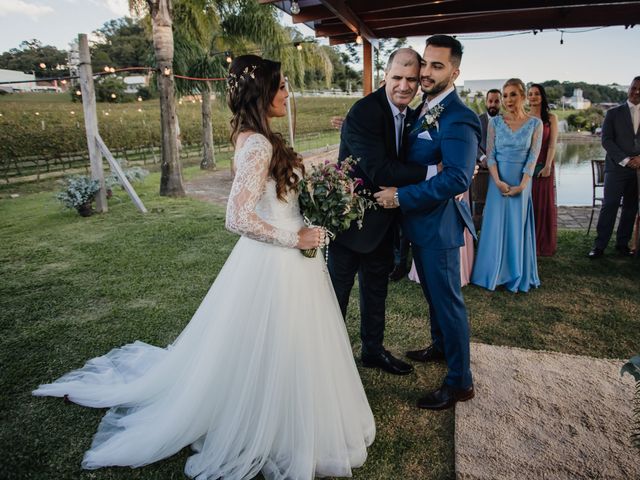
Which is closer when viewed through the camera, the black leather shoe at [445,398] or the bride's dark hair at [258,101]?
the bride's dark hair at [258,101]

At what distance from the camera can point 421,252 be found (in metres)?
2.68

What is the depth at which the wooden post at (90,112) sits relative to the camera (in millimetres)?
8008

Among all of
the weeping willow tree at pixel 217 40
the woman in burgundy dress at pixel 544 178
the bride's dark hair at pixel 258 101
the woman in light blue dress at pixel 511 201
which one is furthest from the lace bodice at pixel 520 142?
the weeping willow tree at pixel 217 40

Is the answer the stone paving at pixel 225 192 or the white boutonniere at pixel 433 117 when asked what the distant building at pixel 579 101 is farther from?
the white boutonniere at pixel 433 117

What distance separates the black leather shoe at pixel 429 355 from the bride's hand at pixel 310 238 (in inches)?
60.9

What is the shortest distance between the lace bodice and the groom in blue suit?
2.30m

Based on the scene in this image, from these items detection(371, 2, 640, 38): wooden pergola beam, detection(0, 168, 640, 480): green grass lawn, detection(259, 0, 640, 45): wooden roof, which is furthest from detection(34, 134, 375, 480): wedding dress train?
detection(371, 2, 640, 38): wooden pergola beam

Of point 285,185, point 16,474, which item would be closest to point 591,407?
point 285,185

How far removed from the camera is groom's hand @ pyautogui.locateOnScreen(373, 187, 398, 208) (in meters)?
2.51

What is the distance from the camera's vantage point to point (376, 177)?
2.52 m

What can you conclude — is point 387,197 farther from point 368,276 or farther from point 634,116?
point 634,116

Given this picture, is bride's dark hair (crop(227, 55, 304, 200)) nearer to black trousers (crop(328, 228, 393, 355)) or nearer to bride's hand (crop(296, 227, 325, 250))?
bride's hand (crop(296, 227, 325, 250))

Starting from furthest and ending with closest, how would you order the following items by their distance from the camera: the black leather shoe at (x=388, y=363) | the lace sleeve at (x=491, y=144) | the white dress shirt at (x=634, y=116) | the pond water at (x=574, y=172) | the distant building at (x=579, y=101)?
1. the distant building at (x=579, y=101)
2. the pond water at (x=574, y=172)
3. the white dress shirt at (x=634, y=116)
4. the lace sleeve at (x=491, y=144)
5. the black leather shoe at (x=388, y=363)

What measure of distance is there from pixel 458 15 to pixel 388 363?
16.5 ft
